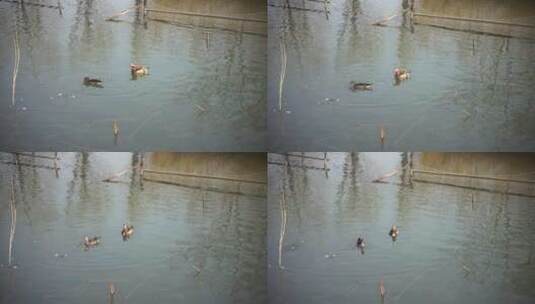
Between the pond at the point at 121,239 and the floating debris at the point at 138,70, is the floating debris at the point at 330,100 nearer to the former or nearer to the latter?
the pond at the point at 121,239

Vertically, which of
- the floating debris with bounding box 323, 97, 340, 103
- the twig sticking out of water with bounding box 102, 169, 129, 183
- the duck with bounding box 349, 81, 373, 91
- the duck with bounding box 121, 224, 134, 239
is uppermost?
the duck with bounding box 349, 81, 373, 91

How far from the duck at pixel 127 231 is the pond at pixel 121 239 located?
16 millimetres

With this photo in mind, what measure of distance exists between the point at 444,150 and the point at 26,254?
1.40 meters

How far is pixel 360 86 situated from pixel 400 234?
1.65 ft

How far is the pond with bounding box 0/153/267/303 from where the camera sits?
7.95 ft

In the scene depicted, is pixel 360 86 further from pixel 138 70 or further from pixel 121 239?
pixel 121 239

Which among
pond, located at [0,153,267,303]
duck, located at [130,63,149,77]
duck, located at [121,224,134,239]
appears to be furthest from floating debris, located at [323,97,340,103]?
duck, located at [121,224,134,239]

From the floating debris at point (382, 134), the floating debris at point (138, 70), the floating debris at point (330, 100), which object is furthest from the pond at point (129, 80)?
the floating debris at point (382, 134)

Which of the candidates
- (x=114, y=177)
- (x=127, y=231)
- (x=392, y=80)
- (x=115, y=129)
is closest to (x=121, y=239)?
(x=127, y=231)

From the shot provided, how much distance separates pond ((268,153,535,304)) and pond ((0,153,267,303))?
110mm

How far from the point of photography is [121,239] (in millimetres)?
2436

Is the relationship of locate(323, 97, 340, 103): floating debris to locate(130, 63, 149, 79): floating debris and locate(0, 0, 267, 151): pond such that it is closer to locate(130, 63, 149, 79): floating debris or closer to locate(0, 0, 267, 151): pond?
locate(0, 0, 267, 151): pond

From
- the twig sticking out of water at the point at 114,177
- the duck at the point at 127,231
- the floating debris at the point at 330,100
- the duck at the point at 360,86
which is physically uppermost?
the duck at the point at 360,86

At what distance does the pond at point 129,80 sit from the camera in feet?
7.91
